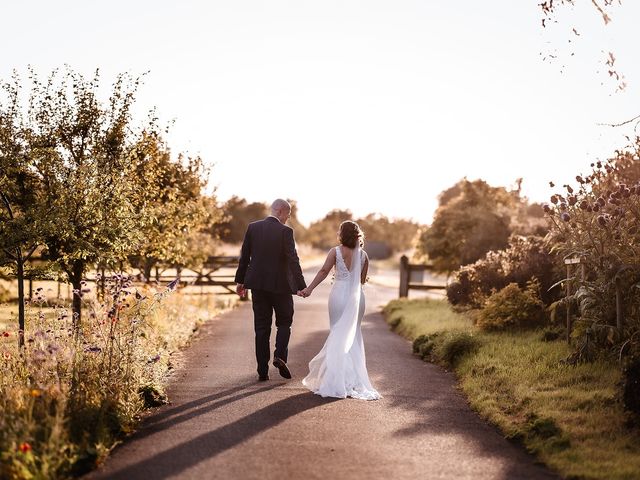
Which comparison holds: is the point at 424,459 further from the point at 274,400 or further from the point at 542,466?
the point at 274,400

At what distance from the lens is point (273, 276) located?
411 inches

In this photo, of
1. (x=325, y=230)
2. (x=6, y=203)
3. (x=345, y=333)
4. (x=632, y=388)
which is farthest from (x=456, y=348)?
(x=325, y=230)

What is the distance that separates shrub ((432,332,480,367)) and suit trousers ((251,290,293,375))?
10.7ft

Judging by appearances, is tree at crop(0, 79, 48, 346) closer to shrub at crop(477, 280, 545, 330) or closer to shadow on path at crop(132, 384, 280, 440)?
shadow on path at crop(132, 384, 280, 440)

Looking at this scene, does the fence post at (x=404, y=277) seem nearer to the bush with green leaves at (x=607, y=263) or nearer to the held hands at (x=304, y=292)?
the bush with green leaves at (x=607, y=263)

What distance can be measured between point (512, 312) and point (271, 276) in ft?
19.8

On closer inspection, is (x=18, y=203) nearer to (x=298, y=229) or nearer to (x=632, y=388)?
(x=632, y=388)

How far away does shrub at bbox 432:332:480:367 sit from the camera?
12.5 m

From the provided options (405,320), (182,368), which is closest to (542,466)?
(182,368)

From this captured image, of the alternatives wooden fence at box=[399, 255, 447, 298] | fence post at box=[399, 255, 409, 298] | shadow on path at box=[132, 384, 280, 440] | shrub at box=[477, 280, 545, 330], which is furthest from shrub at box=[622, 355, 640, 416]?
fence post at box=[399, 255, 409, 298]

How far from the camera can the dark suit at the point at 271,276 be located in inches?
412

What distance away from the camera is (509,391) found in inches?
378

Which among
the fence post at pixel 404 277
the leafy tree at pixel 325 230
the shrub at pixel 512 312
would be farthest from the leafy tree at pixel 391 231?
the shrub at pixel 512 312

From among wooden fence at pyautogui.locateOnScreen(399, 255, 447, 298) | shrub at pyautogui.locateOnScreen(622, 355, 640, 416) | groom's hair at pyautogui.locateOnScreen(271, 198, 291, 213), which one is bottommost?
shrub at pyautogui.locateOnScreen(622, 355, 640, 416)
